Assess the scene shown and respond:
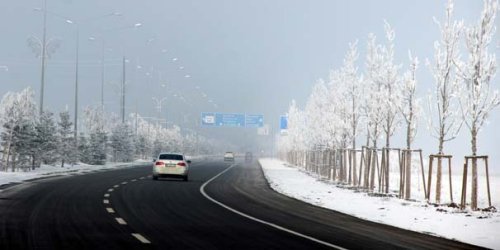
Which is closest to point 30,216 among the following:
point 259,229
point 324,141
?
point 259,229

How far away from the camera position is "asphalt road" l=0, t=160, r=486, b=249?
14.6 metres

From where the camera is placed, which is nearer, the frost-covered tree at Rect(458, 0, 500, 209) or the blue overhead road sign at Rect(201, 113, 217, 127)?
the frost-covered tree at Rect(458, 0, 500, 209)

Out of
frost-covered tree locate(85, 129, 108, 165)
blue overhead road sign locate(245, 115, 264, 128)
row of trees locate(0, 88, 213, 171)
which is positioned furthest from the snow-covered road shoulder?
blue overhead road sign locate(245, 115, 264, 128)

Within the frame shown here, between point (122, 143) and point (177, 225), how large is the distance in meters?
70.0

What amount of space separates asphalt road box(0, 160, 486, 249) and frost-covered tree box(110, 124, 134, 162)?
5748cm

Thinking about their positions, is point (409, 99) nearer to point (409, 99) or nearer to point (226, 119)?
point (409, 99)

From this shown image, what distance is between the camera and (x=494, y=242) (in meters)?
15.9

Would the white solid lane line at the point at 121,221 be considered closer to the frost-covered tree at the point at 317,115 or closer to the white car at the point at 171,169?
the white car at the point at 171,169

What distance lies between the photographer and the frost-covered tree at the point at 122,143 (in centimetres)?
8575

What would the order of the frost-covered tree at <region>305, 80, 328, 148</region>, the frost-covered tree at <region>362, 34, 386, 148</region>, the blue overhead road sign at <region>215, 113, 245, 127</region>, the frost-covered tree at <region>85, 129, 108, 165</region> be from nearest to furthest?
the frost-covered tree at <region>362, 34, 386, 148</region> → the frost-covered tree at <region>305, 80, 328, 148</region> → the frost-covered tree at <region>85, 129, 108, 165</region> → the blue overhead road sign at <region>215, 113, 245, 127</region>

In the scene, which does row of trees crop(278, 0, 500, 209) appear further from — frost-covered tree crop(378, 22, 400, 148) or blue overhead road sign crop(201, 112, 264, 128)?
blue overhead road sign crop(201, 112, 264, 128)

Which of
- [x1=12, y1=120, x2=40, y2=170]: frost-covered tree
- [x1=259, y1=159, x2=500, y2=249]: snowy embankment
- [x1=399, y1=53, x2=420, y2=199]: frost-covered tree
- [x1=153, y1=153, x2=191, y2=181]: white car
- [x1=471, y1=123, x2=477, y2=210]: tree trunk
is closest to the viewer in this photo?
[x1=259, y1=159, x2=500, y2=249]: snowy embankment

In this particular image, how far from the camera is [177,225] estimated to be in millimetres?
18078

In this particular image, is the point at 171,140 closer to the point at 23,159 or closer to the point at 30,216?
the point at 23,159
